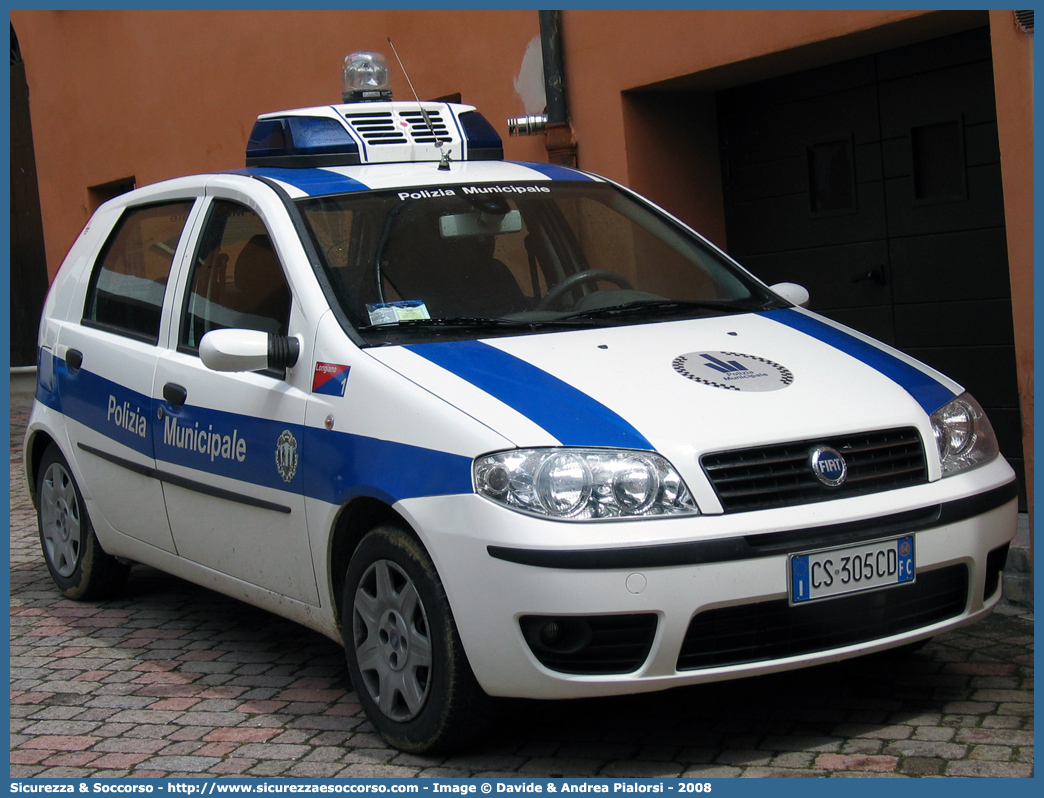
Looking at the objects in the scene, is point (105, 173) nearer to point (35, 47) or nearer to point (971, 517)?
point (35, 47)

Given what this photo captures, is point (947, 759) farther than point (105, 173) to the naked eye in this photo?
No

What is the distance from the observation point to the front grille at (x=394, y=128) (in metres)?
5.29

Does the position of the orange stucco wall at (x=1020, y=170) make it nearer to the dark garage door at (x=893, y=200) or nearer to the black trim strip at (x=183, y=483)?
the dark garage door at (x=893, y=200)

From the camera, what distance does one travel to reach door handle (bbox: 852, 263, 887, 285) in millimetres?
7195

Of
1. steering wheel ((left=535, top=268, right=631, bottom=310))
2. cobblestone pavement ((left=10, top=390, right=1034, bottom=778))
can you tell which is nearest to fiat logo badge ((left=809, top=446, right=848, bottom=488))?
cobblestone pavement ((left=10, top=390, right=1034, bottom=778))

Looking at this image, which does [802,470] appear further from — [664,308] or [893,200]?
[893,200]

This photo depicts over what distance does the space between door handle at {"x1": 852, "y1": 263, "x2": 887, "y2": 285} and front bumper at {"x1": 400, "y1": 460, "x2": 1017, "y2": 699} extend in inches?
146

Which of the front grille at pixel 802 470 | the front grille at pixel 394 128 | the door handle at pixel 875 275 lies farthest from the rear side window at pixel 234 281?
the door handle at pixel 875 275

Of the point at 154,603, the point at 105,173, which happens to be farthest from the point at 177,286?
the point at 105,173

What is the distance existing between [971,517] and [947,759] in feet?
2.17

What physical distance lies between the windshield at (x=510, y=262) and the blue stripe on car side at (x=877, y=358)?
0.61 ft

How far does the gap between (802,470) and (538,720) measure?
1.16 meters

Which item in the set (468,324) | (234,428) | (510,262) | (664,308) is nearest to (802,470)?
(664,308)

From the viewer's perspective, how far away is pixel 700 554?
3354 mm
